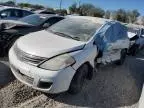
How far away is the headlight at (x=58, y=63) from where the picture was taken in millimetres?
5496

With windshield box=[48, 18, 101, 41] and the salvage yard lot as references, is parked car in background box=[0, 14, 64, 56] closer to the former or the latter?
the salvage yard lot

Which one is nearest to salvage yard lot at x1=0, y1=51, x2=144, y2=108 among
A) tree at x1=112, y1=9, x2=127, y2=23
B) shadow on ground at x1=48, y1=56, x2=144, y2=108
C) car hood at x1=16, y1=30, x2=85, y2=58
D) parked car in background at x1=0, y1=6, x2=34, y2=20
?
shadow on ground at x1=48, y1=56, x2=144, y2=108

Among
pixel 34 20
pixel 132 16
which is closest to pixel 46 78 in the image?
pixel 34 20

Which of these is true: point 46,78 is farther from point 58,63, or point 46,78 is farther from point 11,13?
point 11,13

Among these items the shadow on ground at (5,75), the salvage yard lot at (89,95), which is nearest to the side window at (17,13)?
the salvage yard lot at (89,95)

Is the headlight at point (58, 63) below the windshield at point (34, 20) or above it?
below

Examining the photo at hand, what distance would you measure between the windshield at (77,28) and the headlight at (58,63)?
1.19 metres

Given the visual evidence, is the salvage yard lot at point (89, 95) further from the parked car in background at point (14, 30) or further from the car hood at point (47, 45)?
the car hood at point (47, 45)

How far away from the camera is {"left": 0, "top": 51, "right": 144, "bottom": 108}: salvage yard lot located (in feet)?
18.4

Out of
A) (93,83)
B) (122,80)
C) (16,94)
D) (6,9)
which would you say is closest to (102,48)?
(93,83)

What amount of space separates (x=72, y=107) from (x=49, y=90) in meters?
0.62

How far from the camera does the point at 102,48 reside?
289 inches

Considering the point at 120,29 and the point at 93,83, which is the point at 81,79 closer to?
the point at 93,83

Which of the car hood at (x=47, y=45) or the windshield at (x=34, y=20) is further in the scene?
the windshield at (x=34, y=20)
